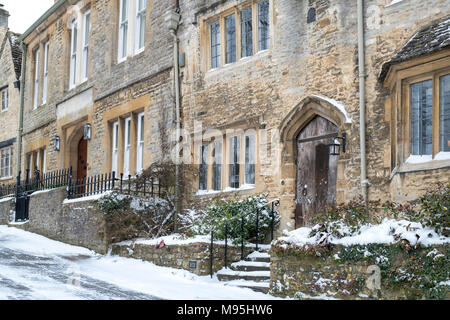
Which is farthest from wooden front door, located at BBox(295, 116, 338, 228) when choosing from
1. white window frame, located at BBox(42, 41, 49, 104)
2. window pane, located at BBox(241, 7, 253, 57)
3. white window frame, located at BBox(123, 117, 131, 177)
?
white window frame, located at BBox(42, 41, 49, 104)

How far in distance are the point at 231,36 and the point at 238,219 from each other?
4765 mm

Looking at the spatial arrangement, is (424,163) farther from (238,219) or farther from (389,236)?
(238,219)

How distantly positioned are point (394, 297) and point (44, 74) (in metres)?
18.9

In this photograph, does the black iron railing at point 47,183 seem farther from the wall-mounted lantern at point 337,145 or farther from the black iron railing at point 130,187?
the wall-mounted lantern at point 337,145

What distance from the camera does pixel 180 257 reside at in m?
10.9

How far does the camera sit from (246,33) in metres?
13.5

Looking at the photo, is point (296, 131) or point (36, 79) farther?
point (36, 79)

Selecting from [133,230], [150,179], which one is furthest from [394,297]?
[150,179]

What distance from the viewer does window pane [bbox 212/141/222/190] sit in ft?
45.7

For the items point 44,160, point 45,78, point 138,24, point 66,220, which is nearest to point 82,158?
point 44,160

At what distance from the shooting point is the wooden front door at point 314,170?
1145 centimetres

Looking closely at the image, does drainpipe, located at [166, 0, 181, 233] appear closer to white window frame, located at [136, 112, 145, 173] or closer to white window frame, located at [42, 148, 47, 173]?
white window frame, located at [136, 112, 145, 173]

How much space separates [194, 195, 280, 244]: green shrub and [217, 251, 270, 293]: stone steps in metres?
0.58

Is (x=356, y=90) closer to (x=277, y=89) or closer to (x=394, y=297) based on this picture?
(x=277, y=89)
